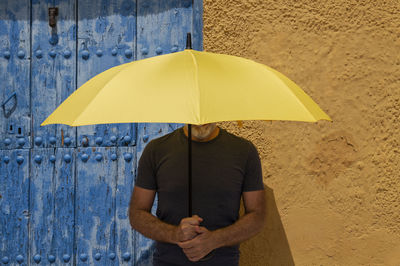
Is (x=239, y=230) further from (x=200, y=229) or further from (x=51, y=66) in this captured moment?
(x=51, y=66)

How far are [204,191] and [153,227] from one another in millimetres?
247

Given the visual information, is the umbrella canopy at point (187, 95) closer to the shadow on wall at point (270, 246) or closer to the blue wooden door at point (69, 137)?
the shadow on wall at point (270, 246)

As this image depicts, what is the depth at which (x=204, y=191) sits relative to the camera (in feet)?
7.04

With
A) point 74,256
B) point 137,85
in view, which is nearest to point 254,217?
point 137,85

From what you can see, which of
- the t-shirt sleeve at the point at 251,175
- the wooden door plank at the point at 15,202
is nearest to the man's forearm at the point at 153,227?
the t-shirt sleeve at the point at 251,175

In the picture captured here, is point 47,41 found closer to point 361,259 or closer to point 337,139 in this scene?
point 337,139

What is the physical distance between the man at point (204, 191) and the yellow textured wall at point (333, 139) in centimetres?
68

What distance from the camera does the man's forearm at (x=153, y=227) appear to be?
2.08 metres

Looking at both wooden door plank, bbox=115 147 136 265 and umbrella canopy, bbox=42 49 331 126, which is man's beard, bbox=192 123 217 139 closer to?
umbrella canopy, bbox=42 49 331 126

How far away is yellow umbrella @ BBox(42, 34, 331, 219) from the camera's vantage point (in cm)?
156

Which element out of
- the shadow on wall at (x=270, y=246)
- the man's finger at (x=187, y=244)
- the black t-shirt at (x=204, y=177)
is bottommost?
the shadow on wall at (x=270, y=246)

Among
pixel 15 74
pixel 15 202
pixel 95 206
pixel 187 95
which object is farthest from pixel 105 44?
pixel 187 95

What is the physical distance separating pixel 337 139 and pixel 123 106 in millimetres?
1535

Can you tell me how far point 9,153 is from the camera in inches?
124
